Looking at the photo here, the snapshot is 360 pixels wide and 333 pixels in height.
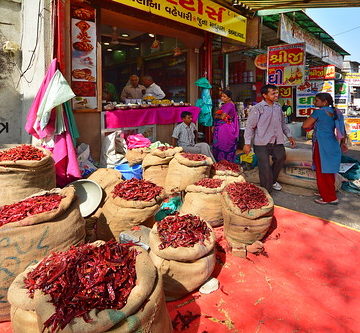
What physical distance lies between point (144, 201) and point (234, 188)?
138 cm

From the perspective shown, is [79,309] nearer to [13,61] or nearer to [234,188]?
[234,188]

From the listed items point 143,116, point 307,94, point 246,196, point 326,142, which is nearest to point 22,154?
point 246,196

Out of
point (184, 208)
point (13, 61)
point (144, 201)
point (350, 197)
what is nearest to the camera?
point (144, 201)

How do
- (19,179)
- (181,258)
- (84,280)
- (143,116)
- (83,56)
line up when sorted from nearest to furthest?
(84,280) → (181,258) → (19,179) → (83,56) → (143,116)

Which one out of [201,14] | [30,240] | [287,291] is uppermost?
[201,14]

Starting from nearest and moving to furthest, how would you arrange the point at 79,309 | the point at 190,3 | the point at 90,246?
the point at 79,309 → the point at 90,246 → the point at 190,3

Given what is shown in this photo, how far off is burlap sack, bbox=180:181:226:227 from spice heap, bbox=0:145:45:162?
89.5 inches

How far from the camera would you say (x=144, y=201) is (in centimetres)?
359

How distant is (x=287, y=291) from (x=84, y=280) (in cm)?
206

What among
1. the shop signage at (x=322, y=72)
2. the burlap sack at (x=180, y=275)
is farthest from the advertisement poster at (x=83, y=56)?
the shop signage at (x=322, y=72)

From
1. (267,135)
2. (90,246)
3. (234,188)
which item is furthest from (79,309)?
(267,135)

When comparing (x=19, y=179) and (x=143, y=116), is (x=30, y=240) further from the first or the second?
(x=143, y=116)

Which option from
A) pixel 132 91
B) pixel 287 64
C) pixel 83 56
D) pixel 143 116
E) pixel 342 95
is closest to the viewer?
pixel 83 56

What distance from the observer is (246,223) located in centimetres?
365
